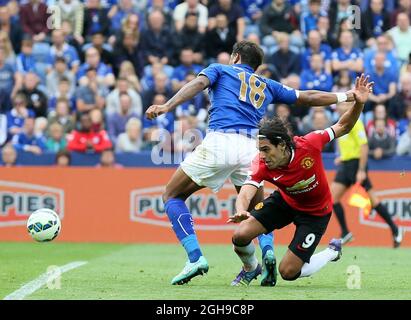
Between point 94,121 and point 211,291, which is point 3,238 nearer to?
point 94,121

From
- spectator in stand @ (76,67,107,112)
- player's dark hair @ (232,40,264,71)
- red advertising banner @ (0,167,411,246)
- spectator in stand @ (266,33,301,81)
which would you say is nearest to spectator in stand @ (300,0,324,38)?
spectator in stand @ (266,33,301,81)

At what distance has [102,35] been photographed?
→ 22.1 meters

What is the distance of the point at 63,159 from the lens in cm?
1856

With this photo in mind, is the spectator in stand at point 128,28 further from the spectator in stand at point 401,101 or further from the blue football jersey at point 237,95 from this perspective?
the blue football jersey at point 237,95

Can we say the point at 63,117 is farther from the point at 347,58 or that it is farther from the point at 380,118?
the point at 380,118

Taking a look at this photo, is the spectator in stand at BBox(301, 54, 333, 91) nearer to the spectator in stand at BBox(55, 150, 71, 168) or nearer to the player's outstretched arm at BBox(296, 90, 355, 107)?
the spectator in stand at BBox(55, 150, 71, 168)

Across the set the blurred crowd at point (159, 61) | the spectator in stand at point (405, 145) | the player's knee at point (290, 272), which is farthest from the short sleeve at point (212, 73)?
the spectator in stand at point (405, 145)

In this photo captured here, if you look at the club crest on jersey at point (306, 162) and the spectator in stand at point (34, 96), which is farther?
the spectator in stand at point (34, 96)

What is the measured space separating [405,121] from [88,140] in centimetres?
628

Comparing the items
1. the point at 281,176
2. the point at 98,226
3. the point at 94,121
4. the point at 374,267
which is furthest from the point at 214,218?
the point at 281,176

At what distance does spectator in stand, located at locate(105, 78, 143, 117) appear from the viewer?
2017cm

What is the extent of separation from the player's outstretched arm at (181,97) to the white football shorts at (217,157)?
606 mm

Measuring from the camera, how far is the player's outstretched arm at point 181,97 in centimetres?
928

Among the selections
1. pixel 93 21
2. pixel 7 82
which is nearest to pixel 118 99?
pixel 7 82
